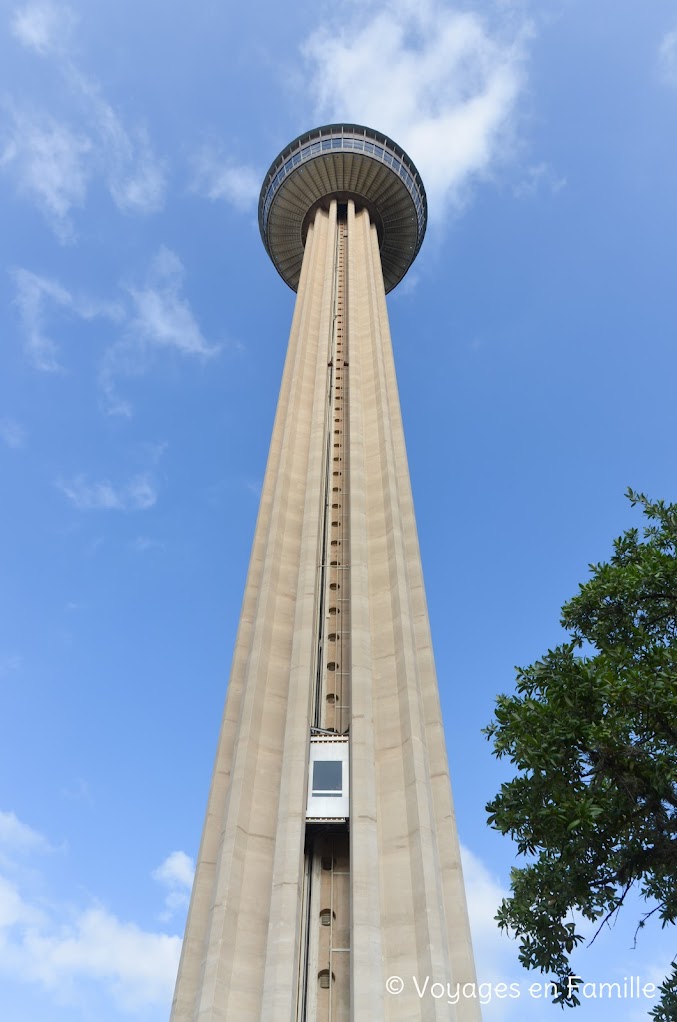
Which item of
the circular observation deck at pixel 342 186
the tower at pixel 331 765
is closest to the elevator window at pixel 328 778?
the tower at pixel 331 765

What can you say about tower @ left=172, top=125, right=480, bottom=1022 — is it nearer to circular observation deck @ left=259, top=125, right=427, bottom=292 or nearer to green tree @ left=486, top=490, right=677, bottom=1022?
green tree @ left=486, top=490, right=677, bottom=1022

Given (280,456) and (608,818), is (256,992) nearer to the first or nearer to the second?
(608,818)

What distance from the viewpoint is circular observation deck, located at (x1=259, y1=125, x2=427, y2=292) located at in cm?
4709

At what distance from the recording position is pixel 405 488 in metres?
29.5

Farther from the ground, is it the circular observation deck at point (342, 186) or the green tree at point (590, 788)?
the circular observation deck at point (342, 186)

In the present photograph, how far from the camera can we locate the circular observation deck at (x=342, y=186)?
47094 mm

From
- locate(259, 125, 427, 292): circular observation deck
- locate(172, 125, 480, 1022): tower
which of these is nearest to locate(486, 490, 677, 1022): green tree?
locate(172, 125, 480, 1022): tower

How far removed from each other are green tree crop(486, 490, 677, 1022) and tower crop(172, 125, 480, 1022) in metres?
3.88

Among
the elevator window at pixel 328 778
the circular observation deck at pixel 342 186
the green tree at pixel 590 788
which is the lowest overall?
the green tree at pixel 590 788

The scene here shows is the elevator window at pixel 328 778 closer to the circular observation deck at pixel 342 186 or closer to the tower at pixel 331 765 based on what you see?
the tower at pixel 331 765

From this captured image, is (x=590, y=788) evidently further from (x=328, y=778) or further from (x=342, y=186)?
(x=342, y=186)

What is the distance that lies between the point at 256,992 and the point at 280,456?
1825cm

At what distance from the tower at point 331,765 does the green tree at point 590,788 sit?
3.88 meters

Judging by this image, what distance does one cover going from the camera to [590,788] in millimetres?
13133
